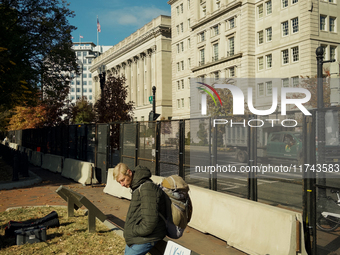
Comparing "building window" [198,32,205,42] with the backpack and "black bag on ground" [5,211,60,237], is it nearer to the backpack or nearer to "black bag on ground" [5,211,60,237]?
"black bag on ground" [5,211,60,237]

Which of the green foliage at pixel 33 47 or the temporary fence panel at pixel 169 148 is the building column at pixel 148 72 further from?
the temporary fence panel at pixel 169 148

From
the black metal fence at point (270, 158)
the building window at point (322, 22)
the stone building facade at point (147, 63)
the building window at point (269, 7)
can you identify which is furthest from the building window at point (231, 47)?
the black metal fence at point (270, 158)

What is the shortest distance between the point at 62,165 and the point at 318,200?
15.3 metres

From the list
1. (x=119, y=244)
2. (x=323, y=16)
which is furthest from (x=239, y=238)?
(x=323, y=16)

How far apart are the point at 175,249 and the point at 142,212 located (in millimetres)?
631

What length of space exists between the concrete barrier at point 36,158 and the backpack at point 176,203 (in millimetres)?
20811

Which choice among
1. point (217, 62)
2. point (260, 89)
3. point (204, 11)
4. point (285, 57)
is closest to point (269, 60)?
point (285, 57)

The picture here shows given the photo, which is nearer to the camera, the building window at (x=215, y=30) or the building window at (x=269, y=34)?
the building window at (x=269, y=34)

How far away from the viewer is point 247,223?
6801 mm

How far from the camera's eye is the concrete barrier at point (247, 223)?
19.3 ft

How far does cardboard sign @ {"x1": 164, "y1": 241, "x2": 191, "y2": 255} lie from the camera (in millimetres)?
3753

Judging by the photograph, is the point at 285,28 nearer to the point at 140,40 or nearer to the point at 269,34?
the point at 269,34

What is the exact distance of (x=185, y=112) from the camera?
205ft

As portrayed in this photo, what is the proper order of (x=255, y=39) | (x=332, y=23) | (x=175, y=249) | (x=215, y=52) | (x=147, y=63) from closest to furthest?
1. (x=175, y=249)
2. (x=332, y=23)
3. (x=255, y=39)
4. (x=215, y=52)
5. (x=147, y=63)
